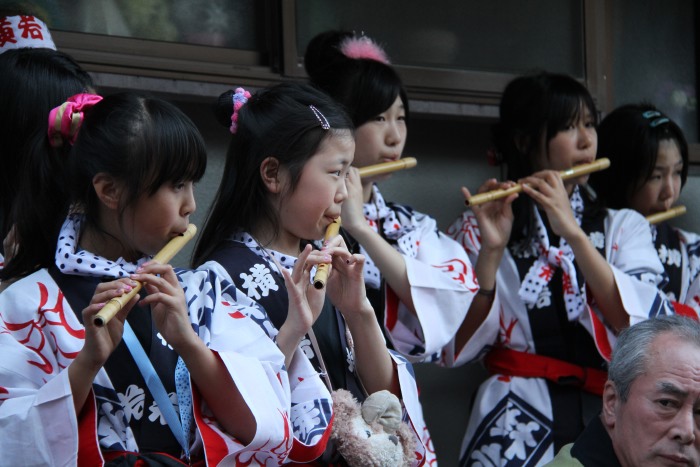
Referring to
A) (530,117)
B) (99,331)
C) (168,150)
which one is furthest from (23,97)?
(530,117)

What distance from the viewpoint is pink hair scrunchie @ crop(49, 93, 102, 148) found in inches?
107

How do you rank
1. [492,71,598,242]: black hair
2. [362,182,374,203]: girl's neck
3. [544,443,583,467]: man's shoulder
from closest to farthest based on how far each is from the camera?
[544,443,583,467]: man's shoulder < [362,182,374,203]: girl's neck < [492,71,598,242]: black hair

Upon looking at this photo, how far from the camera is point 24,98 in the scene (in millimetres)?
3062

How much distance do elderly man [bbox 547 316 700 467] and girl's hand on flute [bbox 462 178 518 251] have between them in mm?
1018

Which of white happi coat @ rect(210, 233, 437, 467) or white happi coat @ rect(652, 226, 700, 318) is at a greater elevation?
white happi coat @ rect(210, 233, 437, 467)

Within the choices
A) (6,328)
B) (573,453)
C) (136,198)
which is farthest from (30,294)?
(573,453)

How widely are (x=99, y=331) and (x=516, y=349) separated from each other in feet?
6.47

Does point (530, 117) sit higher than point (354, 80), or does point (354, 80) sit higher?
point (354, 80)

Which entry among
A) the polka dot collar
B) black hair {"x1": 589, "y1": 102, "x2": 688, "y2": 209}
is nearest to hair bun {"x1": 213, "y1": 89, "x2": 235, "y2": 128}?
the polka dot collar

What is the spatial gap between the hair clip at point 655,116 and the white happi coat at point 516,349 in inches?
26.9

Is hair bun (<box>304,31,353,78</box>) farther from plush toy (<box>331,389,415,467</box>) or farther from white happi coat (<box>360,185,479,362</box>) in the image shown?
plush toy (<box>331,389,415,467</box>)

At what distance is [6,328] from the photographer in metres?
2.46

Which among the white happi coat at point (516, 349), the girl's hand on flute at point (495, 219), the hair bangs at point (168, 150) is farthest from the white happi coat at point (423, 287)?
the hair bangs at point (168, 150)

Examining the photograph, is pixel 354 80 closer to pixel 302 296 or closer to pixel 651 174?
pixel 302 296
